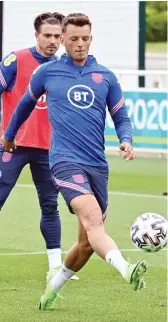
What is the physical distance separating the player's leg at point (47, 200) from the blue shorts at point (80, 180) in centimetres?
157

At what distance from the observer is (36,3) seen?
23750mm

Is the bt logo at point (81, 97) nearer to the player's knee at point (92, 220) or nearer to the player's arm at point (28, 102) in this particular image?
the player's arm at point (28, 102)

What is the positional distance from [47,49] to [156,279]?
2346 mm

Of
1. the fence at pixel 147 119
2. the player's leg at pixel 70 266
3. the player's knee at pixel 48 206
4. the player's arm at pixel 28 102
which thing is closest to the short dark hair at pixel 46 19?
the player's arm at pixel 28 102

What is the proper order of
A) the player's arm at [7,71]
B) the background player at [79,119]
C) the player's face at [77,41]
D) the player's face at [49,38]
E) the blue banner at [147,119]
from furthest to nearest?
the blue banner at [147,119] < the player's arm at [7,71] < the player's face at [49,38] < the player's face at [77,41] < the background player at [79,119]

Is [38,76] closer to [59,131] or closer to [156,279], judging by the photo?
[59,131]

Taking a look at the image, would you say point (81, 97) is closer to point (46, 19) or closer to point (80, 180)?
point (80, 180)

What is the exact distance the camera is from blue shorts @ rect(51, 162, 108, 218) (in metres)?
8.08

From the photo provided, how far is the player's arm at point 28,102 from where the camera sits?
8.53m

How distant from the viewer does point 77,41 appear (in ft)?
27.3

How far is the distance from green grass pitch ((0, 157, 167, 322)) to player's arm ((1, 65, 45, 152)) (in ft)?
4.54

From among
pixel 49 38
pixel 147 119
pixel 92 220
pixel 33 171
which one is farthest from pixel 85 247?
pixel 147 119

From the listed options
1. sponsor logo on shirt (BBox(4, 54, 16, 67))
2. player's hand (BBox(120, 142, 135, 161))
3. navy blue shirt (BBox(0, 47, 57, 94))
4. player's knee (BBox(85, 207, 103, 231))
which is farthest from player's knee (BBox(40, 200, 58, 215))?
player's knee (BBox(85, 207, 103, 231))

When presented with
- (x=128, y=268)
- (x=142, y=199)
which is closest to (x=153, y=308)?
(x=128, y=268)
